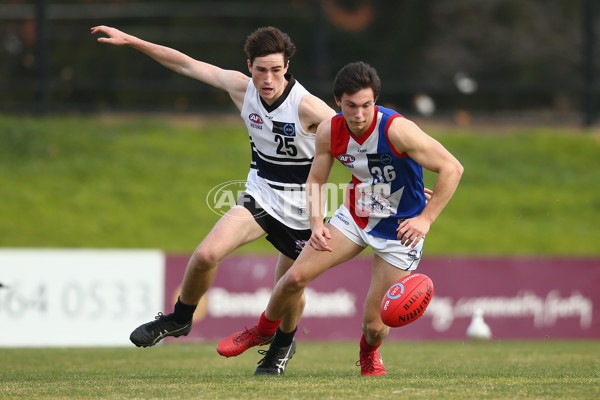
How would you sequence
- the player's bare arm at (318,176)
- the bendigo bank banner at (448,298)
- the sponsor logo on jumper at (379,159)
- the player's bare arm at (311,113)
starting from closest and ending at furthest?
the sponsor logo on jumper at (379,159)
the player's bare arm at (318,176)
the player's bare arm at (311,113)
the bendigo bank banner at (448,298)

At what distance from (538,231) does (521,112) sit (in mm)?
3742

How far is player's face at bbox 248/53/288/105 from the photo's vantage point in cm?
618

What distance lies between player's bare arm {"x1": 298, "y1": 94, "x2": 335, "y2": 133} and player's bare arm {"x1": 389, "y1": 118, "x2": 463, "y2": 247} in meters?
0.71

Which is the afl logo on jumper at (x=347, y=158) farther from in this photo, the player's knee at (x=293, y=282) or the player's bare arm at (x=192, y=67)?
the player's bare arm at (x=192, y=67)

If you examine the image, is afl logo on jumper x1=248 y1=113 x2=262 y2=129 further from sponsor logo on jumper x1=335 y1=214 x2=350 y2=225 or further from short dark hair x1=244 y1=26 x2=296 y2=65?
sponsor logo on jumper x1=335 y1=214 x2=350 y2=225

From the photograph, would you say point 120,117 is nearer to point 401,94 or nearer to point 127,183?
point 127,183

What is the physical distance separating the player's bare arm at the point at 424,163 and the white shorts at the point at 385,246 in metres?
0.24

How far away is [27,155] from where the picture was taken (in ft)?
56.2

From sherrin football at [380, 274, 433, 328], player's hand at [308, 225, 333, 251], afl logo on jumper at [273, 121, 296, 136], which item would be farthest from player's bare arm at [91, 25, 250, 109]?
sherrin football at [380, 274, 433, 328]

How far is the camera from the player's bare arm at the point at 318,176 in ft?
19.3

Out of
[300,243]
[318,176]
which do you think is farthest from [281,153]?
[300,243]

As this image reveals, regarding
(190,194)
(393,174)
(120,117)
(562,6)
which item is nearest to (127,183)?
(190,194)

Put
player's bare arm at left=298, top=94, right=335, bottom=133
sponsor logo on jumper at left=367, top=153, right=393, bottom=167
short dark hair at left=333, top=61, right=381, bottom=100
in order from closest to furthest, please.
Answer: short dark hair at left=333, top=61, right=381, bottom=100 → sponsor logo on jumper at left=367, top=153, right=393, bottom=167 → player's bare arm at left=298, top=94, right=335, bottom=133

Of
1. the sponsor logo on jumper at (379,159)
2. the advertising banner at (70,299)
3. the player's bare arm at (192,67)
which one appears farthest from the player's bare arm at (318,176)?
the advertising banner at (70,299)
